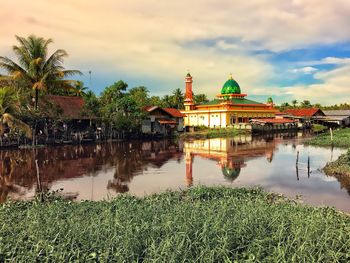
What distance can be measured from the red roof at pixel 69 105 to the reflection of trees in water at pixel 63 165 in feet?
22.2

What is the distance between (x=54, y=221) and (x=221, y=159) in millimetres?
17358

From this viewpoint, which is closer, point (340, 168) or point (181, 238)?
point (181, 238)

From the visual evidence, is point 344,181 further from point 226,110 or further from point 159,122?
point 226,110

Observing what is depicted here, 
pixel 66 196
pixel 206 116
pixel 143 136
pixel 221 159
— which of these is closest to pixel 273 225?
pixel 66 196

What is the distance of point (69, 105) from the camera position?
117 ft

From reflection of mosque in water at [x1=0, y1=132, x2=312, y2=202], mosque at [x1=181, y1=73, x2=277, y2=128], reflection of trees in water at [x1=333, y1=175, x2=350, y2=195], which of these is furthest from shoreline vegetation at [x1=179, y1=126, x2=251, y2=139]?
reflection of trees in water at [x1=333, y1=175, x2=350, y2=195]

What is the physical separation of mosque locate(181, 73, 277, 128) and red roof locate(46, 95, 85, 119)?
26.0m

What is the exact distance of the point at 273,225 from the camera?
20.4 feet

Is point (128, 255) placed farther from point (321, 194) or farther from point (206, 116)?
point (206, 116)

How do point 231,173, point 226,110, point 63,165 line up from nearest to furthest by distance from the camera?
point 231,173 < point 63,165 < point 226,110

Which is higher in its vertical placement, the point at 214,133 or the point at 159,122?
the point at 159,122

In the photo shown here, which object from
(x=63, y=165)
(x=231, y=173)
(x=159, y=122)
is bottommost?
(x=231, y=173)

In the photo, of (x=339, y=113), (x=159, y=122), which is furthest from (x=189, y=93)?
(x=339, y=113)

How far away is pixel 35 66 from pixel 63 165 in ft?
46.4
